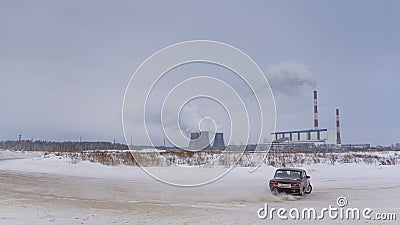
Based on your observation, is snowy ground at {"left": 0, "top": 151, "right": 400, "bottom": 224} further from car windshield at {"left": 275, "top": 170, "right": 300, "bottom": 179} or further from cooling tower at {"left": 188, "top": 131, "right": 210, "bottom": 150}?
cooling tower at {"left": 188, "top": 131, "right": 210, "bottom": 150}

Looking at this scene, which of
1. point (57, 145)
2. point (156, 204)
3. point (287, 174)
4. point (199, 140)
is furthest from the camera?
point (57, 145)

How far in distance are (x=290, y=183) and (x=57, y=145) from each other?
163 m

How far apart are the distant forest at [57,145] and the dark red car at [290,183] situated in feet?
427

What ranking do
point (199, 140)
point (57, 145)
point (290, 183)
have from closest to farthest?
point (290, 183)
point (199, 140)
point (57, 145)

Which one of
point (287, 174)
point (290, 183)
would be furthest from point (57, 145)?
point (290, 183)

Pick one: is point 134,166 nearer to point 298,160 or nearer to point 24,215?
point 298,160

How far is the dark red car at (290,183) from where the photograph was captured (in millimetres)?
21438

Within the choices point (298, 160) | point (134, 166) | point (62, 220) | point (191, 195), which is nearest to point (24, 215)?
point (62, 220)

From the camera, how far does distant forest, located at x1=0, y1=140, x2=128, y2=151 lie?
154750 millimetres

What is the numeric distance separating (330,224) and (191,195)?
388 inches

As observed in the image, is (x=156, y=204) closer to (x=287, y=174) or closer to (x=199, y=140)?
(x=287, y=174)

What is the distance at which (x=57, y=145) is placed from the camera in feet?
560

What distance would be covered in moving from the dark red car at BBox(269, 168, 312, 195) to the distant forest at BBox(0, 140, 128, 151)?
5121 inches

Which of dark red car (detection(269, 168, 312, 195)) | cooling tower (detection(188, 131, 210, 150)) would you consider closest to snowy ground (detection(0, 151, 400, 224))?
dark red car (detection(269, 168, 312, 195))
